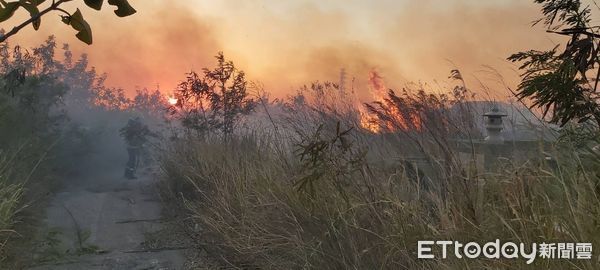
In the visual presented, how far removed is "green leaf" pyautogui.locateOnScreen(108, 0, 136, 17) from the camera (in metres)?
0.80

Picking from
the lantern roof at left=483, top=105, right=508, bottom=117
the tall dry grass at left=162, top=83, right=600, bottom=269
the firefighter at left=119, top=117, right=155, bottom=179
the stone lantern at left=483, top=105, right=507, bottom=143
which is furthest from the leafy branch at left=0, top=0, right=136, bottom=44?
the firefighter at left=119, top=117, right=155, bottom=179

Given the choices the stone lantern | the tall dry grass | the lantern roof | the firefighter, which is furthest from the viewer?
the firefighter

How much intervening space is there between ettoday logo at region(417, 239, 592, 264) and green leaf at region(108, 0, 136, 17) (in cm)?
142

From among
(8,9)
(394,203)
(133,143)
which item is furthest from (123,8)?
(133,143)

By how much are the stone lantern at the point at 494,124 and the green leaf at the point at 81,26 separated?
423 cm

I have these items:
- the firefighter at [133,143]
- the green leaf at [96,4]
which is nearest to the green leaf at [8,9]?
the green leaf at [96,4]

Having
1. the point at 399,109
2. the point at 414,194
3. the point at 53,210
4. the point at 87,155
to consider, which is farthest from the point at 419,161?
the point at 87,155

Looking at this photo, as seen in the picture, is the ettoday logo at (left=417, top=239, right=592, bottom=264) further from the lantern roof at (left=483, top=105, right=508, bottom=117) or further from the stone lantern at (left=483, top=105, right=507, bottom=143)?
the lantern roof at (left=483, top=105, right=508, bottom=117)

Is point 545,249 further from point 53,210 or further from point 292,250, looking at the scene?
point 53,210

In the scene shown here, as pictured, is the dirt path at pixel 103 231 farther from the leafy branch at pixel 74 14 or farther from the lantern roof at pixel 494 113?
the leafy branch at pixel 74 14

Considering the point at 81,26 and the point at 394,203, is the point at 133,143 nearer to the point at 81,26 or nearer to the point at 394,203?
the point at 394,203

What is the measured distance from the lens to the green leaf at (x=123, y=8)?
800 millimetres

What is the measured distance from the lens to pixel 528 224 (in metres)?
1.82

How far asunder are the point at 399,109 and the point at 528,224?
1422 mm
